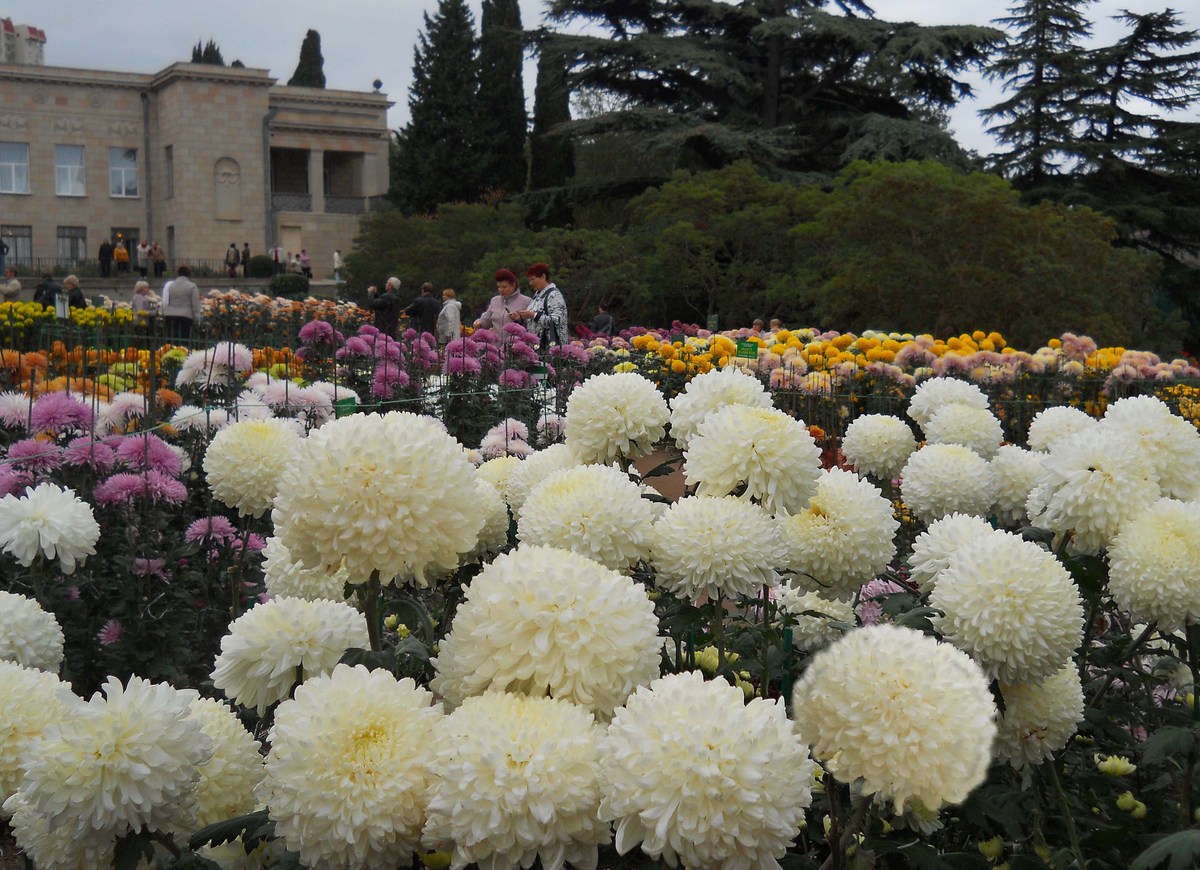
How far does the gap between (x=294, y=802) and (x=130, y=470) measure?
10.1ft

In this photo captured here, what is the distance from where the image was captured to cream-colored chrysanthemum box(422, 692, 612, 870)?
0.87 meters

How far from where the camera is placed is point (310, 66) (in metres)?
49.7

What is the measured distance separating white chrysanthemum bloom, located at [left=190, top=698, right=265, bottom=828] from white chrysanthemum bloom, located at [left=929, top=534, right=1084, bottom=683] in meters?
0.85

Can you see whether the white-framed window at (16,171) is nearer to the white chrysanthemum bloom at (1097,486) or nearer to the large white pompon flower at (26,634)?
the large white pompon flower at (26,634)

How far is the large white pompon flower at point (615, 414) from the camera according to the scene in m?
1.65

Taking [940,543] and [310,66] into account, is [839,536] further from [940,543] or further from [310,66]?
[310,66]

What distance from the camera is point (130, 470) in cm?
369

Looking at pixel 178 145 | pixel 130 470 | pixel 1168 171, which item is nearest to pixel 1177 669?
pixel 130 470

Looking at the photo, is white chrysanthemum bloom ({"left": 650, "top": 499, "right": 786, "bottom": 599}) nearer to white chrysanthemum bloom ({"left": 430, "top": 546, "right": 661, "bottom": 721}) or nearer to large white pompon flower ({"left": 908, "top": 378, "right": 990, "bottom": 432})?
white chrysanthemum bloom ({"left": 430, "top": 546, "right": 661, "bottom": 721})

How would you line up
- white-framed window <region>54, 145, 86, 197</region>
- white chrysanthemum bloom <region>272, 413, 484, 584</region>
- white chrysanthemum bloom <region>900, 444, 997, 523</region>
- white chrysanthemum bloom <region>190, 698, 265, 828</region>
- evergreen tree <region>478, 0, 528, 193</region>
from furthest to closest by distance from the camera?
white-framed window <region>54, 145, 86, 197</region> → evergreen tree <region>478, 0, 528, 193</region> → white chrysanthemum bloom <region>900, 444, 997, 523</region> → white chrysanthemum bloom <region>190, 698, 265, 828</region> → white chrysanthemum bloom <region>272, 413, 484, 584</region>

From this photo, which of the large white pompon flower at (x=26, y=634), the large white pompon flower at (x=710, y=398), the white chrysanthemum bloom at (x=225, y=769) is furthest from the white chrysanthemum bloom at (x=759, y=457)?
the large white pompon flower at (x=26, y=634)

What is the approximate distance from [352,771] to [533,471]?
77 centimetres

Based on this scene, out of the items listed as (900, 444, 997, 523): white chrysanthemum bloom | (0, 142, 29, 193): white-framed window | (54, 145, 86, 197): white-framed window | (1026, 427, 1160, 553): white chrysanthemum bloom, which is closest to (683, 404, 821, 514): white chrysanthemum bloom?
(1026, 427, 1160, 553): white chrysanthemum bloom

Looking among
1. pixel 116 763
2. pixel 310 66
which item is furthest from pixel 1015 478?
pixel 310 66
